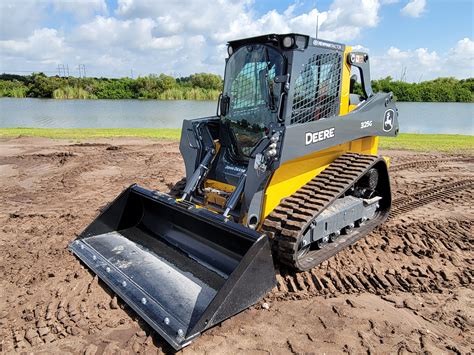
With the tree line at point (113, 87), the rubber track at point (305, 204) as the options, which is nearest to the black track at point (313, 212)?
the rubber track at point (305, 204)

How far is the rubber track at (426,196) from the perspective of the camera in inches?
257

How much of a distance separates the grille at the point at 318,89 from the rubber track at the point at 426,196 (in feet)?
7.73

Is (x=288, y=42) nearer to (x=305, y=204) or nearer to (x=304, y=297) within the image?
(x=305, y=204)

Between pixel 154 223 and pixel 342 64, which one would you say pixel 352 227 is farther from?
pixel 154 223

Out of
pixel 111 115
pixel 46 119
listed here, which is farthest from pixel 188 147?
pixel 111 115

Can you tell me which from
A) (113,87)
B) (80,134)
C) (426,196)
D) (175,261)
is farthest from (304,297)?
(113,87)

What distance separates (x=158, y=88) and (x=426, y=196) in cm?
5092

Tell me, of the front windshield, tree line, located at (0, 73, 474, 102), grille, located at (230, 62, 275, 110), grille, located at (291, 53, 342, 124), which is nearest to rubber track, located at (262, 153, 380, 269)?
grille, located at (291, 53, 342, 124)

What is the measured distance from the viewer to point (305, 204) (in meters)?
4.30

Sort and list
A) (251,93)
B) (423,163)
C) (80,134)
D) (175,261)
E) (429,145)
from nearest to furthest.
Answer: (175,261) → (251,93) → (423,163) → (429,145) → (80,134)

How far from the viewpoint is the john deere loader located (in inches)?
141

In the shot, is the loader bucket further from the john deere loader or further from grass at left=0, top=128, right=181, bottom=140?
grass at left=0, top=128, right=181, bottom=140

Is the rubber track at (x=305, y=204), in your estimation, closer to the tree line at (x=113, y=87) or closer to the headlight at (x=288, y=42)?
the headlight at (x=288, y=42)

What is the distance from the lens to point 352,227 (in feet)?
17.4
